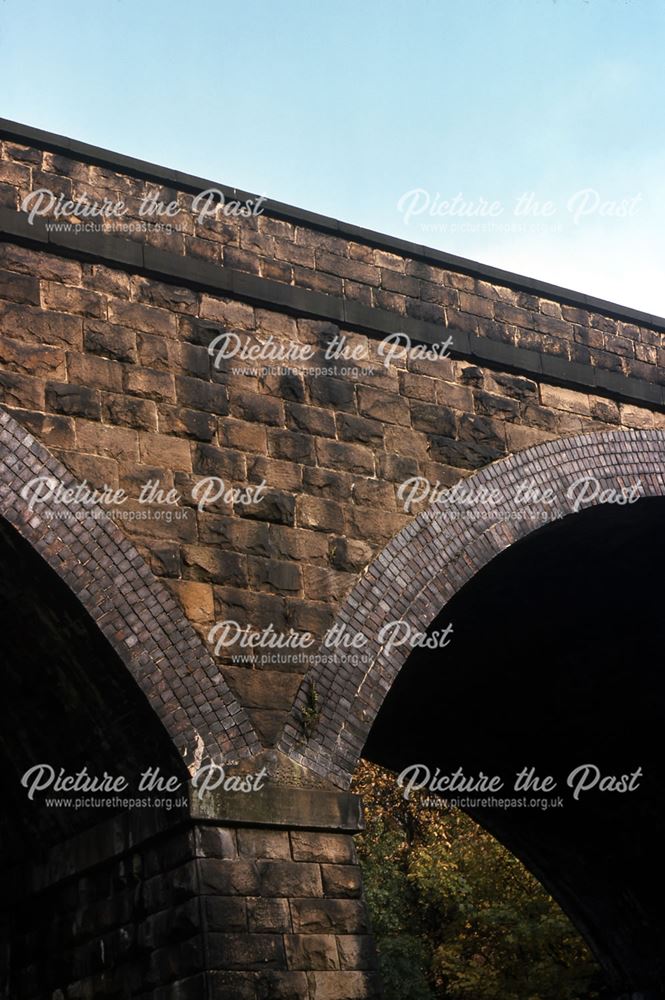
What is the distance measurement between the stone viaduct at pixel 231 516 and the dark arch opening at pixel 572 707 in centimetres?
53

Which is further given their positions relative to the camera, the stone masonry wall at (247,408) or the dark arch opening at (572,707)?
the dark arch opening at (572,707)

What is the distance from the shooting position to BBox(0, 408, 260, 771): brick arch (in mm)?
7543

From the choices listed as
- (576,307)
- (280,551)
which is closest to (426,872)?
(576,307)

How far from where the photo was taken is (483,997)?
20609 millimetres

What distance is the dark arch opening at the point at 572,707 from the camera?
11.3 m

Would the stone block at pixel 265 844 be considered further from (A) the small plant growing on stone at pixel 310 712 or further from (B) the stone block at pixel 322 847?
(A) the small plant growing on stone at pixel 310 712

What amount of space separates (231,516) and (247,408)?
78 cm

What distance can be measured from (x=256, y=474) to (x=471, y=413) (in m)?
1.97

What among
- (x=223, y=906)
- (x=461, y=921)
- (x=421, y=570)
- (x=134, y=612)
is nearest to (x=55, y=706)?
(x=134, y=612)

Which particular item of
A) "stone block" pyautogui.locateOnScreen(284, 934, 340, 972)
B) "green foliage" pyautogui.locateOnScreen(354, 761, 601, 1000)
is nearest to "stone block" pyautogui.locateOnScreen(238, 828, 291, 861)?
"stone block" pyautogui.locateOnScreen(284, 934, 340, 972)

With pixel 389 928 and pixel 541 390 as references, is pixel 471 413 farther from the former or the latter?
pixel 389 928

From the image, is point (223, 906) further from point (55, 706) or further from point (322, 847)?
point (55, 706)

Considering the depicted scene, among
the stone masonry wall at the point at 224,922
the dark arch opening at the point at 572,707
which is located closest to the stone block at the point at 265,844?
the stone masonry wall at the point at 224,922

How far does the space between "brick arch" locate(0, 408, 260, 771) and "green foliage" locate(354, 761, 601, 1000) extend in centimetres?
1335
